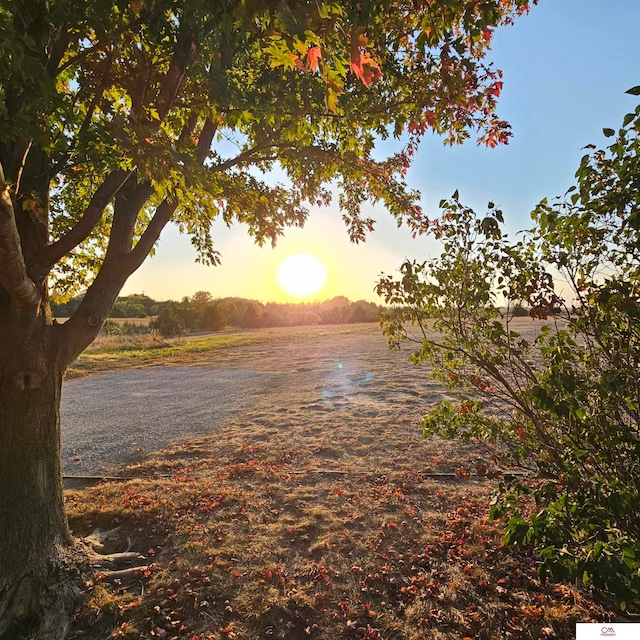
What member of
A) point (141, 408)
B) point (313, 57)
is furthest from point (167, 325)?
point (313, 57)

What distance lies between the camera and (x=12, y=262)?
2424 millimetres

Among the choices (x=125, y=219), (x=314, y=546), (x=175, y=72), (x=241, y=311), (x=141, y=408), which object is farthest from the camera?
(x=241, y=311)

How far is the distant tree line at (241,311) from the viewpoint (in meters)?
35.9

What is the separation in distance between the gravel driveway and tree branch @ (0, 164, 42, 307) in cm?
401

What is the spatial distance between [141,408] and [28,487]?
677cm

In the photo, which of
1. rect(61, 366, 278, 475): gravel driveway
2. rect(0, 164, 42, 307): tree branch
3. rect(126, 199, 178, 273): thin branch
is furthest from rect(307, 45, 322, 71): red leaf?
rect(61, 366, 278, 475): gravel driveway

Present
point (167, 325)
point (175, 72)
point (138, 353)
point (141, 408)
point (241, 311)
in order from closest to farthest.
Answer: point (175, 72) < point (141, 408) < point (138, 353) < point (167, 325) < point (241, 311)

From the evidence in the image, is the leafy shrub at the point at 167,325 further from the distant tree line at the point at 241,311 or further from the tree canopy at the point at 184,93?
the tree canopy at the point at 184,93

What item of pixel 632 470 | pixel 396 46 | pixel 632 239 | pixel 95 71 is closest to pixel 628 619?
pixel 632 470

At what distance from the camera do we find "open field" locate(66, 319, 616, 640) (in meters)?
2.74

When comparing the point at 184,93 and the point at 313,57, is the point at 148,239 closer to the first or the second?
the point at 184,93

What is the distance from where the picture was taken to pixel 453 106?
3.34 m

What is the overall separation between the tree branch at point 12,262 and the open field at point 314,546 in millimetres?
2336

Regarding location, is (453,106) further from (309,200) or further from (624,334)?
(309,200)
